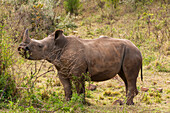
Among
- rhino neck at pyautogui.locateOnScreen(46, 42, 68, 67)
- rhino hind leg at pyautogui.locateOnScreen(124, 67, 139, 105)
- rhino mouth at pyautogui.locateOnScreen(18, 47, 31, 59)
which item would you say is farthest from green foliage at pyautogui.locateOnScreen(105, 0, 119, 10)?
rhino mouth at pyautogui.locateOnScreen(18, 47, 31, 59)

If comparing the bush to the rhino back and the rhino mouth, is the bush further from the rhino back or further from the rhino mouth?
the rhino back

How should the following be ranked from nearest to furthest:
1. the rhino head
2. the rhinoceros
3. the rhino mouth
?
1. the rhino mouth
2. the rhino head
3. the rhinoceros

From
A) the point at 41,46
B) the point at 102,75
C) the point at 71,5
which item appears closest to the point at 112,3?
the point at 71,5

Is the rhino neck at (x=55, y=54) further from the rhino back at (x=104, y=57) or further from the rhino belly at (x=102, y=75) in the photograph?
the rhino belly at (x=102, y=75)

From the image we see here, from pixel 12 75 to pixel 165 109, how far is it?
11.9 feet

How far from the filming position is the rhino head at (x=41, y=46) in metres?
6.54

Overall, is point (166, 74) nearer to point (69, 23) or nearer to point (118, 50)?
point (118, 50)

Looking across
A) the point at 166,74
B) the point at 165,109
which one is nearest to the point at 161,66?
the point at 166,74

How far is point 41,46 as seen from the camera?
6.86 m

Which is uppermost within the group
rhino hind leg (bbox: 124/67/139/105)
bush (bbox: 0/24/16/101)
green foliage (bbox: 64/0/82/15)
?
green foliage (bbox: 64/0/82/15)

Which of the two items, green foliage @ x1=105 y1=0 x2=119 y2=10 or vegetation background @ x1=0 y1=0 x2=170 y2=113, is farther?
green foliage @ x1=105 y1=0 x2=119 y2=10

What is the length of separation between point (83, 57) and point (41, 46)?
1.00m

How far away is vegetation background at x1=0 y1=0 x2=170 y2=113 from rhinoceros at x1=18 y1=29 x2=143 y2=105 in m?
0.29

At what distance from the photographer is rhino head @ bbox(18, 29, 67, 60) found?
6542 millimetres
